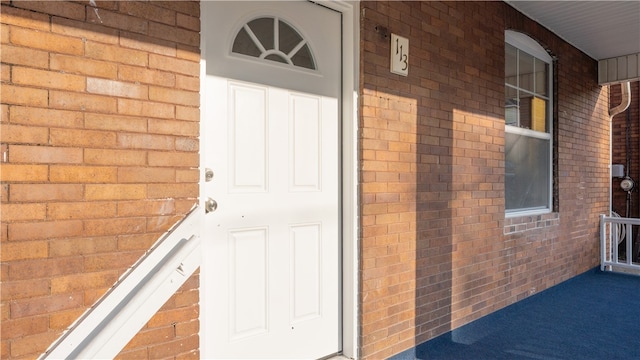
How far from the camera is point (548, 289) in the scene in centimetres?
485

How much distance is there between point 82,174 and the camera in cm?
175

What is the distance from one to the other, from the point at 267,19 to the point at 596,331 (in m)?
3.56

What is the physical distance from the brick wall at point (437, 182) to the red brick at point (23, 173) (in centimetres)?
170

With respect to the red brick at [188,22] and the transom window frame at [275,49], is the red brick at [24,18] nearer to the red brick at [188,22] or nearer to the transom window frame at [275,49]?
the red brick at [188,22]

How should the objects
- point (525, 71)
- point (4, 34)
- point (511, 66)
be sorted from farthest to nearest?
point (525, 71) → point (511, 66) → point (4, 34)

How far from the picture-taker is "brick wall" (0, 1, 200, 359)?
161 cm

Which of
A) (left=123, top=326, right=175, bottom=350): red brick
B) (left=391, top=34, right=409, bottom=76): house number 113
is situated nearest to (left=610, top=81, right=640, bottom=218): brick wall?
(left=391, top=34, right=409, bottom=76): house number 113

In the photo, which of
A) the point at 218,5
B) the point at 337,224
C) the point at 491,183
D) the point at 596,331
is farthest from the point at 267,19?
the point at 596,331

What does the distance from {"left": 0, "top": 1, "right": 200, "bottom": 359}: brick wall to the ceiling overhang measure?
3423mm

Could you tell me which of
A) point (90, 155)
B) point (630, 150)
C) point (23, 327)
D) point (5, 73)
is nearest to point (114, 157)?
point (90, 155)

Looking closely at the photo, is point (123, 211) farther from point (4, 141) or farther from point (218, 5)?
point (218, 5)

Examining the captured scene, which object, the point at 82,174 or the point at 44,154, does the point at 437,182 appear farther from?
the point at 44,154

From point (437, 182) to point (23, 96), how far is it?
261 centimetres

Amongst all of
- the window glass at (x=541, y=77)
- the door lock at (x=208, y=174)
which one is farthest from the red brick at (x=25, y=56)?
the window glass at (x=541, y=77)
